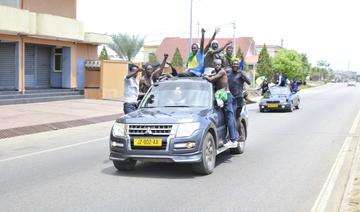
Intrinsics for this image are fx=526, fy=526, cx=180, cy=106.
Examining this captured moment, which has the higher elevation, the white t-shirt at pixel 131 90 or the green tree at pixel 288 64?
the green tree at pixel 288 64

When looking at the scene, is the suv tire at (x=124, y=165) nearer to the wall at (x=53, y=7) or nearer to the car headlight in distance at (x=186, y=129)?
the car headlight in distance at (x=186, y=129)

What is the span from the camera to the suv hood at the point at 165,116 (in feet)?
28.2

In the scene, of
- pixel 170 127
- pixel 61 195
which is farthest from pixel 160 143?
pixel 61 195

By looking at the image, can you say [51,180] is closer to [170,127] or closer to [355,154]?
[170,127]

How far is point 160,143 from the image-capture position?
845 centimetres

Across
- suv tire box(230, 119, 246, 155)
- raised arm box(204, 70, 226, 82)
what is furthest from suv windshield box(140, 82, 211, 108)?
suv tire box(230, 119, 246, 155)

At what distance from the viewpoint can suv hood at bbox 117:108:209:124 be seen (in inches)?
338

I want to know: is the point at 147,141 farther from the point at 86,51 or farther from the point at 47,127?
the point at 86,51

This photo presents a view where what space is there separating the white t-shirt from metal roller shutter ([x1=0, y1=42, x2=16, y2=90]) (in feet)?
53.5

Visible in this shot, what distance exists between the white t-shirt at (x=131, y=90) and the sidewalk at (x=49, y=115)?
469 cm

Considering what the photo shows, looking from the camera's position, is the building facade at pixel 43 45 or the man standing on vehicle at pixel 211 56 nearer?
the man standing on vehicle at pixel 211 56

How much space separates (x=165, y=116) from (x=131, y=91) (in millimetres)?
3647

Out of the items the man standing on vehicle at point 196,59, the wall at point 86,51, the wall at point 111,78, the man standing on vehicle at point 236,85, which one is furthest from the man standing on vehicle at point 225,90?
the wall at point 86,51

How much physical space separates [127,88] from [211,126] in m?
3.66
